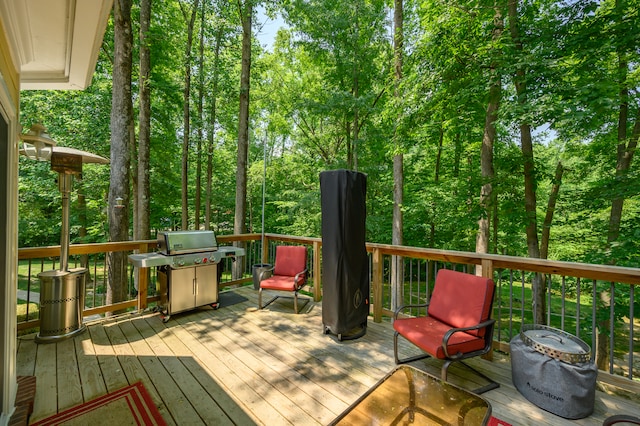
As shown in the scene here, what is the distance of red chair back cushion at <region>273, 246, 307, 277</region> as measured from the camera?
420 cm

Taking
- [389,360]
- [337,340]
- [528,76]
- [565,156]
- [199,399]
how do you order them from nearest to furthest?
[199,399] → [389,360] → [337,340] → [528,76] → [565,156]

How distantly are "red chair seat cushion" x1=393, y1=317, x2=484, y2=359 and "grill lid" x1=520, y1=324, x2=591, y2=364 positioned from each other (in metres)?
0.35

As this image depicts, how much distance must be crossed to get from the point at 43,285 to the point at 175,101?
6495 mm

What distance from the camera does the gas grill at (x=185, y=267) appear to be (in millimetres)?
3443

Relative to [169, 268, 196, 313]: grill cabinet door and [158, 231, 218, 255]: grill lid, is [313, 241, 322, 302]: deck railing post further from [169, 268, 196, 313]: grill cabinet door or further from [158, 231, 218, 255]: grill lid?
[169, 268, 196, 313]: grill cabinet door

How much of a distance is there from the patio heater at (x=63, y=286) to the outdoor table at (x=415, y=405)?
3169 millimetres

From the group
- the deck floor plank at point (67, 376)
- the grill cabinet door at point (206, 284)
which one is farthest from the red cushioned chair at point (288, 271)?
the deck floor plank at point (67, 376)

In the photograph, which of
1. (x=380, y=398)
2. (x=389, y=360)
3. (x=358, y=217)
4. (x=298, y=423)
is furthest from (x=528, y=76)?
(x=298, y=423)

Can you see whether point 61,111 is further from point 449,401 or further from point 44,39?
point 449,401

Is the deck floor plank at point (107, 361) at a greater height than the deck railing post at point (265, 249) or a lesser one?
lesser

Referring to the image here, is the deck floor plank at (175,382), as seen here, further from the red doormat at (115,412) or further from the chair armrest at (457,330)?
the chair armrest at (457,330)

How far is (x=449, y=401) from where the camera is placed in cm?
158

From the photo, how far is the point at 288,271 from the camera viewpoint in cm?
424

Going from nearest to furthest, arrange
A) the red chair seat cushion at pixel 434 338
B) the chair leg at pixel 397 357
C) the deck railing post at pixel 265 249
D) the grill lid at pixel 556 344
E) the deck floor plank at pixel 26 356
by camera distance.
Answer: the grill lid at pixel 556 344 → the red chair seat cushion at pixel 434 338 → the deck floor plank at pixel 26 356 → the chair leg at pixel 397 357 → the deck railing post at pixel 265 249
